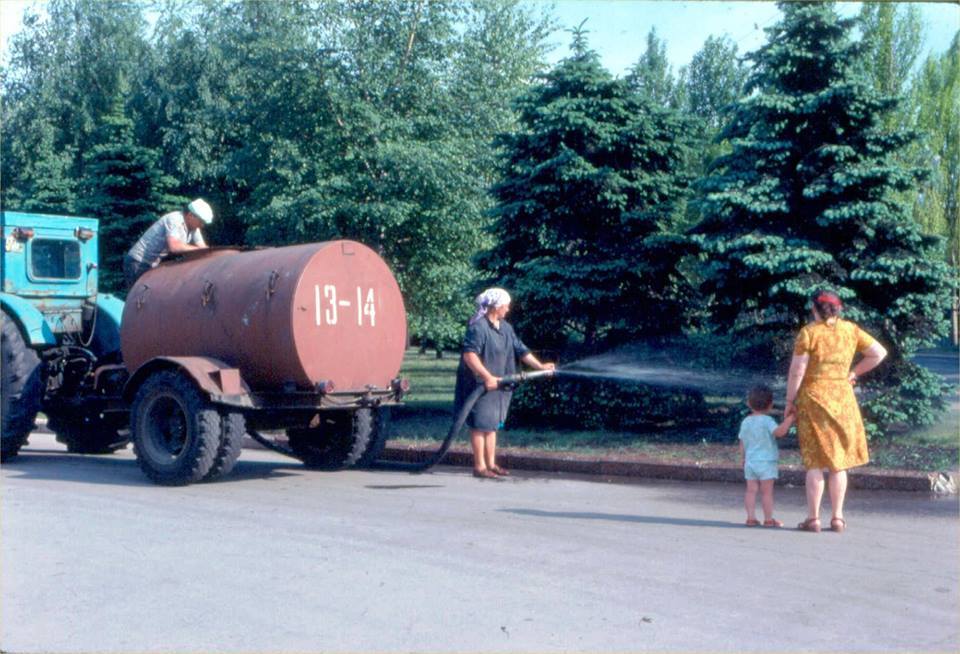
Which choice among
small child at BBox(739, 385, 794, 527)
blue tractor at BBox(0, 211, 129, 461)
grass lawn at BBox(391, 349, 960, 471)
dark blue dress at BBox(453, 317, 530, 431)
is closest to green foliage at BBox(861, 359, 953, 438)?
grass lawn at BBox(391, 349, 960, 471)

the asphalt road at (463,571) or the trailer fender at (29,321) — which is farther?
the trailer fender at (29,321)

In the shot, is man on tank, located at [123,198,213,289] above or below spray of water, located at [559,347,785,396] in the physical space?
above

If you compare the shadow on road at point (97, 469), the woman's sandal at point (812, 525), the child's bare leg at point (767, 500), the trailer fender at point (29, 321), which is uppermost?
the trailer fender at point (29, 321)

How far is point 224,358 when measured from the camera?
1091 cm

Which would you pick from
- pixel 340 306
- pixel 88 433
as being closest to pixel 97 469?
pixel 88 433

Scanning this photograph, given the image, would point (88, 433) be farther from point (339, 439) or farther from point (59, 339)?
point (339, 439)

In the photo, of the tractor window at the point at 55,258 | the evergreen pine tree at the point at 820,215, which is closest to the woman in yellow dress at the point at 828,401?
the evergreen pine tree at the point at 820,215

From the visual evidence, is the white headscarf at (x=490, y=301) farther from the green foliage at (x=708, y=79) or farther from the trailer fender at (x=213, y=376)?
the green foliage at (x=708, y=79)

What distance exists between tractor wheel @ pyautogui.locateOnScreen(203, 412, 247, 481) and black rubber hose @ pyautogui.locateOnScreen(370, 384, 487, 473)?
2078 mm

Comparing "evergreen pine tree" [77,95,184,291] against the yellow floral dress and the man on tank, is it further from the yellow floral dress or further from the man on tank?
the yellow floral dress

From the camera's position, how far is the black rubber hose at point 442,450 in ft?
36.4

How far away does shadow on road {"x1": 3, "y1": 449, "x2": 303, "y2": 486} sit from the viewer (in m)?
11.3

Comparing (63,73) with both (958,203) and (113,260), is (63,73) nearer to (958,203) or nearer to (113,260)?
(113,260)

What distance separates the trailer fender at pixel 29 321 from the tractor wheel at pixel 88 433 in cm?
130
